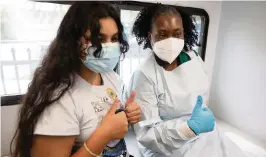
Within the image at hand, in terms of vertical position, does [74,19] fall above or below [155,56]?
above

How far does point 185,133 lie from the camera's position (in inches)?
38.3

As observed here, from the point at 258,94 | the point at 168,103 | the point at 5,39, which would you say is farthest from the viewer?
the point at 258,94

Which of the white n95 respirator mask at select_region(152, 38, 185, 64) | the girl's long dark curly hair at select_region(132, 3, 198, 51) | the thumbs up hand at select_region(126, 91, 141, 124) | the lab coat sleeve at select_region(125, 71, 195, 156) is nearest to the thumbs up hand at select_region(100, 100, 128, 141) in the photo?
the thumbs up hand at select_region(126, 91, 141, 124)

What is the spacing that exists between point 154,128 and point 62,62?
586mm

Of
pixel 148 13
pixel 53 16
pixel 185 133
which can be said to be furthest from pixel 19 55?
pixel 185 133

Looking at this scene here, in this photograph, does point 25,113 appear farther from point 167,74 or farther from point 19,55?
point 19,55

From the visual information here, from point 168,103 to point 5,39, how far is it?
128 centimetres

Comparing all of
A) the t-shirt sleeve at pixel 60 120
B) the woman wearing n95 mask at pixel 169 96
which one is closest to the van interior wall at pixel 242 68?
the woman wearing n95 mask at pixel 169 96

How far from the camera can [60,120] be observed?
0.70 meters

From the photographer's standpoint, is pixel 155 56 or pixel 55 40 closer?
pixel 55 40

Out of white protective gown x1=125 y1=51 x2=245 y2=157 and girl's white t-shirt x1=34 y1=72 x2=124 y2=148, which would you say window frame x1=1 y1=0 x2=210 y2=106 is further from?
girl's white t-shirt x1=34 y1=72 x2=124 y2=148

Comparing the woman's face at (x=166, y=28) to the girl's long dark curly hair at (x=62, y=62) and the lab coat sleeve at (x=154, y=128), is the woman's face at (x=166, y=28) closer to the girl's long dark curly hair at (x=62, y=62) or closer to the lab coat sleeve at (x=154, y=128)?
the lab coat sleeve at (x=154, y=128)

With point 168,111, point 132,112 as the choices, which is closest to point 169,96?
point 168,111

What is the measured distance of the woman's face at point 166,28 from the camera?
1104mm
